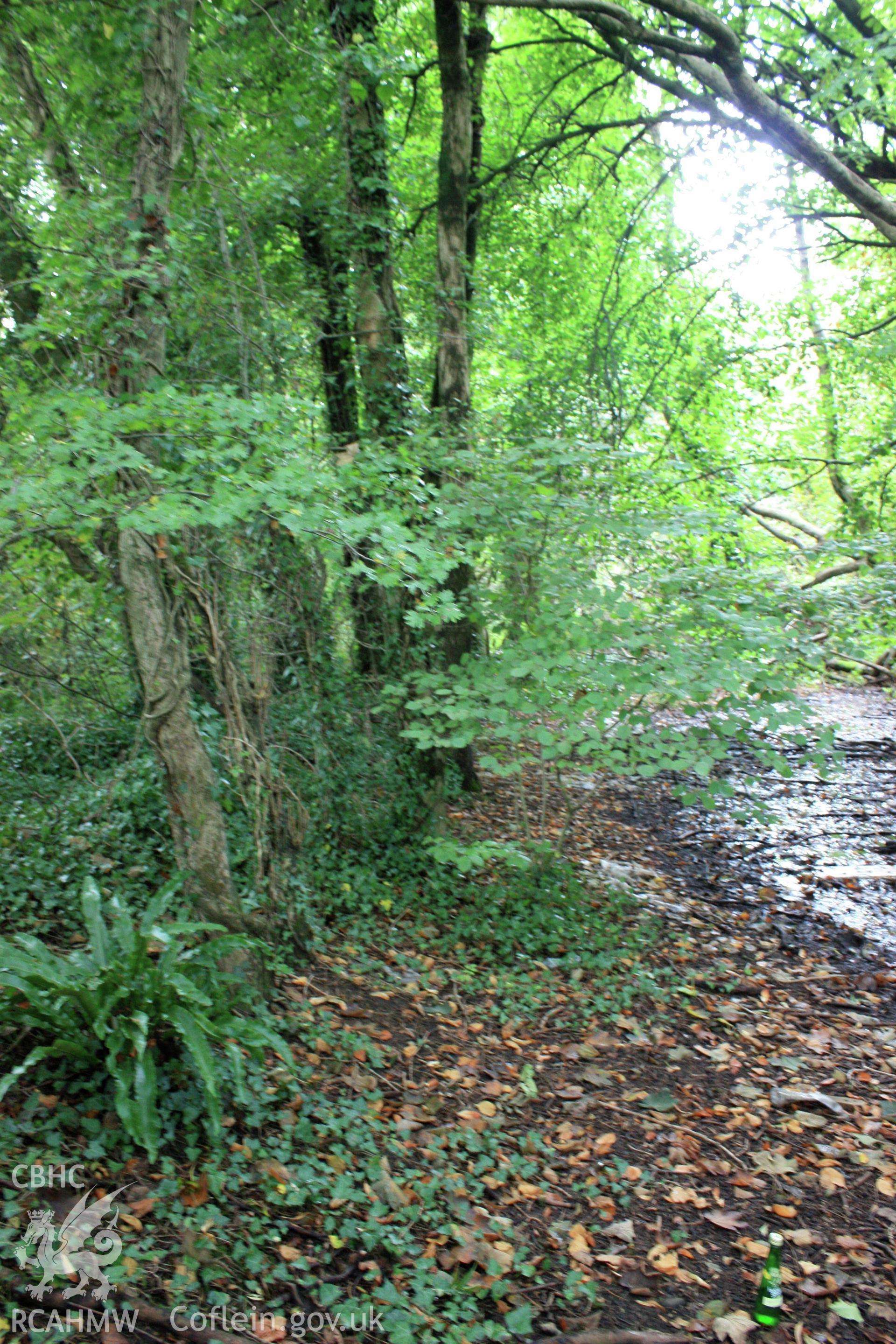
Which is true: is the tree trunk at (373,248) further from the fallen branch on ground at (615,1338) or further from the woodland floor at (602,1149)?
the fallen branch on ground at (615,1338)

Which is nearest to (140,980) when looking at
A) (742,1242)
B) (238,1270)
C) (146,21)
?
(238,1270)

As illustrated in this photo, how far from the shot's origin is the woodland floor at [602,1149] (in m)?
3.18

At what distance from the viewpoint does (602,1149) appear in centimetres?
407

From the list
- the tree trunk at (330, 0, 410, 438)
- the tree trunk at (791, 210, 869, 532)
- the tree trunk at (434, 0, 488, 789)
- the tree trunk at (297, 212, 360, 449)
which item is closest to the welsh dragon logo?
the tree trunk at (434, 0, 488, 789)

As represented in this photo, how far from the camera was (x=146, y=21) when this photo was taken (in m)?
4.25

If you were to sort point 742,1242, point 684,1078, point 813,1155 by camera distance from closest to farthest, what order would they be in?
A: 1. point 742,1242
2. point 813,1155
3. point 684,1078

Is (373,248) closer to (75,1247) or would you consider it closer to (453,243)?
(453,243)

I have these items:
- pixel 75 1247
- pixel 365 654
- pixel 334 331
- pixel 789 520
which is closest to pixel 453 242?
pixel 334 331

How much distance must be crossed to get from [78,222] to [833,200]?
7714mm

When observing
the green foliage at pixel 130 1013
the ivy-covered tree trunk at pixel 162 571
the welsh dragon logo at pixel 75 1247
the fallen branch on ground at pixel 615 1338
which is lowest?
→ the fallen branch on ground at pixel 615 1338

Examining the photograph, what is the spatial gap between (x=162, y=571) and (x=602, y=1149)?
366 cm

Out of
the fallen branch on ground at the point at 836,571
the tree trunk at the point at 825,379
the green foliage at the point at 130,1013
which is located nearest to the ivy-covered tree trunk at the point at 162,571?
the green foliage at the point at 130,1013

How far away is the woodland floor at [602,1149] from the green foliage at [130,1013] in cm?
28

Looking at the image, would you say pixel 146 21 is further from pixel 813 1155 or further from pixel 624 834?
pixel 624 834
